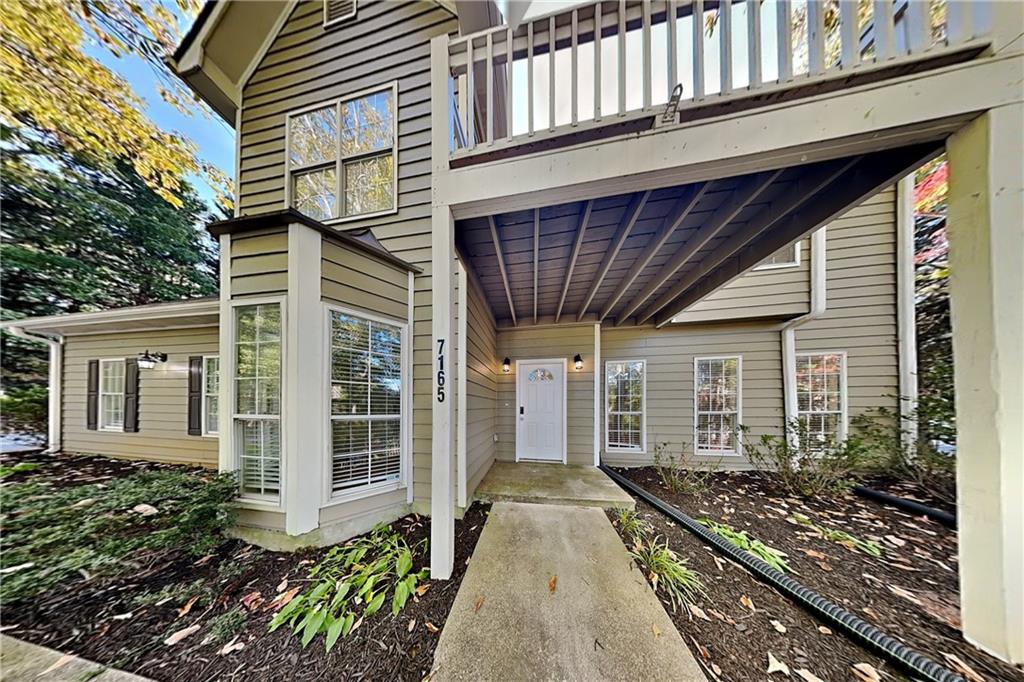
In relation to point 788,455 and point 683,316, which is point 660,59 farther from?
point 788,455

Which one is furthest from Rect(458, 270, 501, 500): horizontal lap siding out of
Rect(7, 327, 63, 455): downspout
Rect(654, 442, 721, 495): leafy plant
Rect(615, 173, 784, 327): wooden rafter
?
Rect(7, 327, 63, 455): downspout

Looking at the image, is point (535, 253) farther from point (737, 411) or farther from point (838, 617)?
point (737, 411)

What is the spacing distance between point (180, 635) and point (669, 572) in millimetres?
3104

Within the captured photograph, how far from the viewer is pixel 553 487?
3.99 m

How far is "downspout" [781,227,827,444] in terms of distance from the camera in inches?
182

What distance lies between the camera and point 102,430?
546 centimetres

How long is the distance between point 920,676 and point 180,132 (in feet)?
40.9

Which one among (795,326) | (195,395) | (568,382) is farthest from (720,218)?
(195,395)

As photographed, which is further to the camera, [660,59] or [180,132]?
[180,132]

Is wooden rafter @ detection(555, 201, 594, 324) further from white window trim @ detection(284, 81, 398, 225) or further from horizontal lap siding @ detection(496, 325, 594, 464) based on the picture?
white window trim @ detection(284, 81, 398, 225)

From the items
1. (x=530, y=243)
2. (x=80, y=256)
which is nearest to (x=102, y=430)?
(x=80, y=256)

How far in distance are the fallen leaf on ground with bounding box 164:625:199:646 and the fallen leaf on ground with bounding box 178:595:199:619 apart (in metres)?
0.15

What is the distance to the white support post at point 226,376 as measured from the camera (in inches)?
107

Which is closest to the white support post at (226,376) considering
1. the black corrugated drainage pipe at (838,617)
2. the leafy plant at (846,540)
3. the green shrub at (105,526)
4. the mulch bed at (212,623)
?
the green shrub at (105,526)
